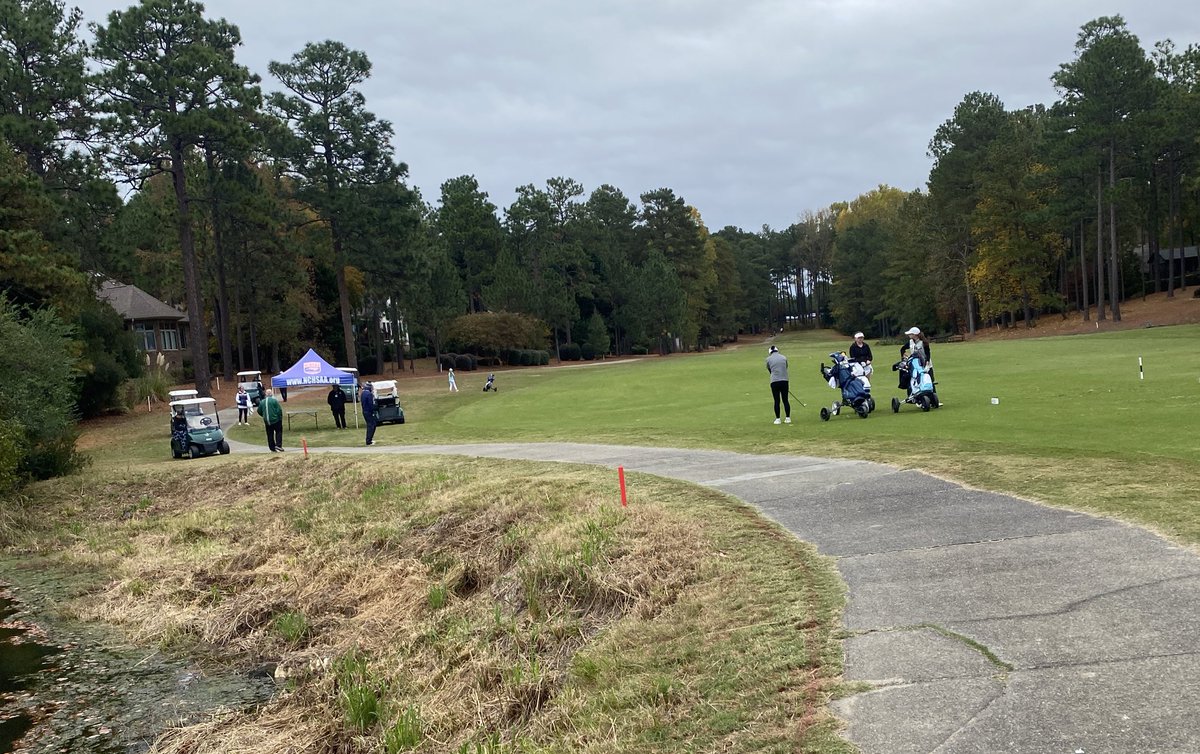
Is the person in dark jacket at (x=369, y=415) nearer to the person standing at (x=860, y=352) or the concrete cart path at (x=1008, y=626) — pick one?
the person standing at (x=860, y=352)

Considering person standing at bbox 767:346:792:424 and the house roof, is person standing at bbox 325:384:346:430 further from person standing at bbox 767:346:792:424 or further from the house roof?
the house roof

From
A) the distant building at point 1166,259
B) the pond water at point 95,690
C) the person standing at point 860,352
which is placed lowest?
the pond water at point 95,690

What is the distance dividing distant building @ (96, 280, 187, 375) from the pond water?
52988mm

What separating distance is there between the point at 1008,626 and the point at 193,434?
25.6 metres

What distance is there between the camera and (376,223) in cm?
5503

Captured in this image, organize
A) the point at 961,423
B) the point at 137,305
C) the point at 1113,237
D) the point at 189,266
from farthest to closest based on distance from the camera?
the point at 137,305, the point at 1113,237, the point at 189,266, the point at 961,423

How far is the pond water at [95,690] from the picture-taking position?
8.63 metres

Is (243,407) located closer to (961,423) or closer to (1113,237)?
(961,423)

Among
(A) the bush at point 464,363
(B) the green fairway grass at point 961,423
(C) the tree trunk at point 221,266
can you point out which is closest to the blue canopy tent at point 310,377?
(B) the green fairway grass at point 961,423

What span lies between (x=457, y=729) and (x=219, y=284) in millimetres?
52619

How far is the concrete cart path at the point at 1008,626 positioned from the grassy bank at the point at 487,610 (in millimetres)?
381

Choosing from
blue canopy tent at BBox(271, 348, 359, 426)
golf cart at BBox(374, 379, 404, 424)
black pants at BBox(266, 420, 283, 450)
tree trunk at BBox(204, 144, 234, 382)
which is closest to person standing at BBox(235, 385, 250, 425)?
blue canopy tent at BBox(271, 348, 359, 426)

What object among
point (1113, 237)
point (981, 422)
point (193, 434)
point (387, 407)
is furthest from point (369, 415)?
point (1113, 237)

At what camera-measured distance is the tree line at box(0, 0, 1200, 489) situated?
3916 centimetres
